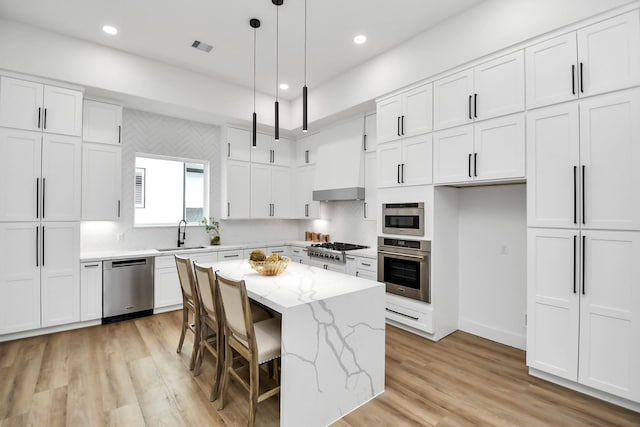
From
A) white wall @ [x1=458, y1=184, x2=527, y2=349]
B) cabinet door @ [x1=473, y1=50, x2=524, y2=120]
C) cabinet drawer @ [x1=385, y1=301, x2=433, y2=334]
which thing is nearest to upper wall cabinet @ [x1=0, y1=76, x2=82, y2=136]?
cabinet drawer @ [x1=385, y1=301, x2=433, y2=334]

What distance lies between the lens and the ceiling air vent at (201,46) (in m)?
3.67

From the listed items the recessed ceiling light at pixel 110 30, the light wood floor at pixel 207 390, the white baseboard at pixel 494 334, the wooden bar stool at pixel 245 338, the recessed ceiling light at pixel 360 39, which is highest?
the recessed ceiling light at pixel 360 39

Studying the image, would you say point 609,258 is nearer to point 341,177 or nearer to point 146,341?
point 341,177

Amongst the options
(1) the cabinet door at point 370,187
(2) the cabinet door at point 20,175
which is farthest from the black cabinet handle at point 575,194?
(2) the cabinet door at point 20,175

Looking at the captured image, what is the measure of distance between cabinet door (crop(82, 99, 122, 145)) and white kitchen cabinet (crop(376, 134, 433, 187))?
11.3 ft

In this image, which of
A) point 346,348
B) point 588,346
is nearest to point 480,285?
point 588,346

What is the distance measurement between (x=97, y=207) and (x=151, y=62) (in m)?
2.01

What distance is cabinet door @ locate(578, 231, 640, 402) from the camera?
2131 millimetres

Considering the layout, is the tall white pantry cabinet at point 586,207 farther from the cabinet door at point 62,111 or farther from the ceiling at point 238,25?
the cabinet door at point 62,111

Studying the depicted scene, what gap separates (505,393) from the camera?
2.40m

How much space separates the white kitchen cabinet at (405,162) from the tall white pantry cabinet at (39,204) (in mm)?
3652

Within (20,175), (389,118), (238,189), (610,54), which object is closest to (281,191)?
(238,189)

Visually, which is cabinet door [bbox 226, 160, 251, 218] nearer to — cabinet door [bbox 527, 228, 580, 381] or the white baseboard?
the white baseboard

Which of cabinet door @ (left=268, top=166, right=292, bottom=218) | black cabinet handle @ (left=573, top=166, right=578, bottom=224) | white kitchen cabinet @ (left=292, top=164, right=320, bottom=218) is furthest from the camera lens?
cabinet door @ (left=268, top=166, right=292, bottom=218)
